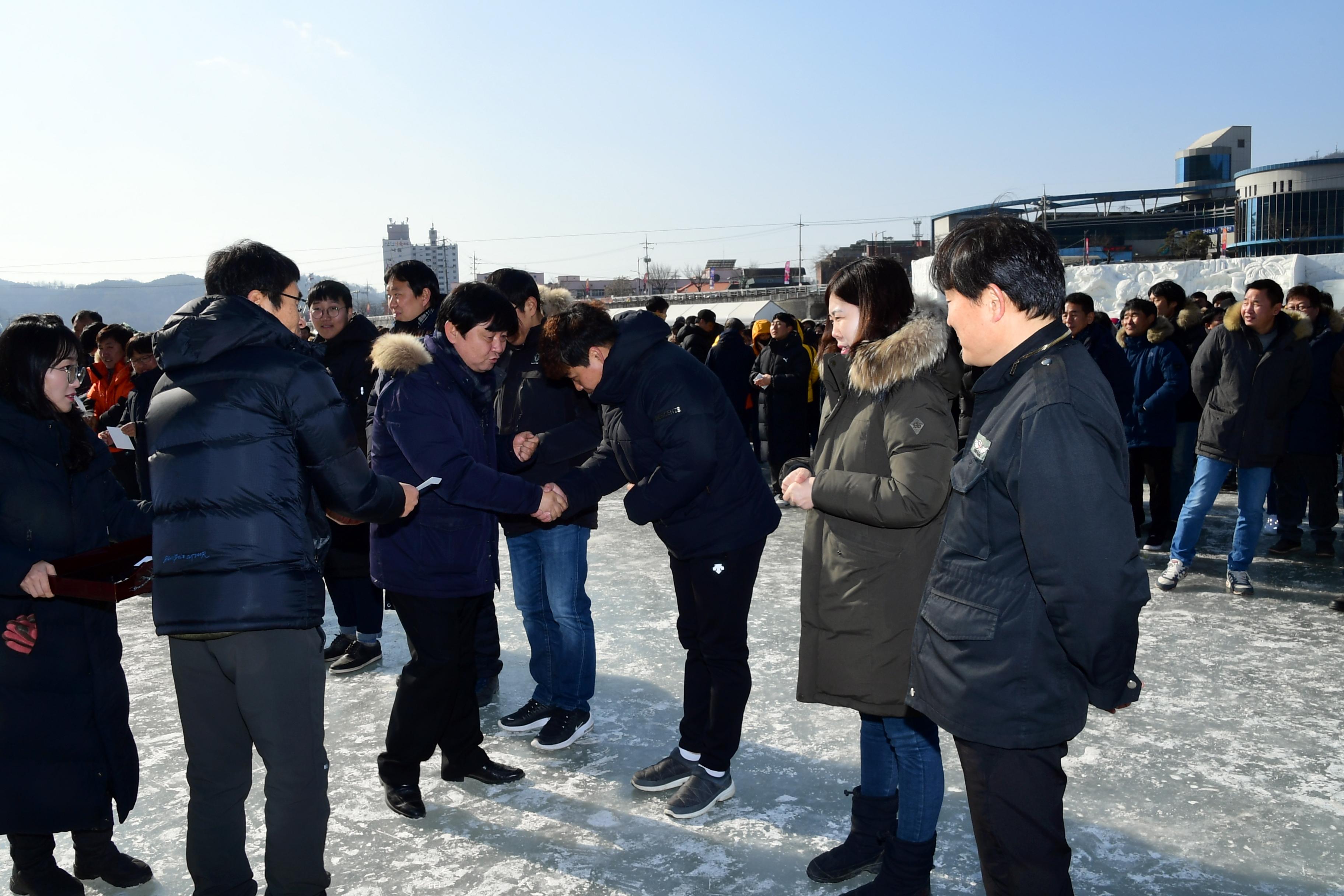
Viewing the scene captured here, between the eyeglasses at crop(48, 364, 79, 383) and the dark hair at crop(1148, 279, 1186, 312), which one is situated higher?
the dark hair at crop(1148, 279, 1186, 312)

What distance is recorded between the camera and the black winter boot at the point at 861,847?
2.53 metres

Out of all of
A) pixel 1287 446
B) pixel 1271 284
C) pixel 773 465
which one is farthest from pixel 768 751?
pixel 773 465

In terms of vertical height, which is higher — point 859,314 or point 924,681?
point 859,314

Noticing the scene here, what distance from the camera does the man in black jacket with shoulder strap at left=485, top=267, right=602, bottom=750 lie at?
11.5ft

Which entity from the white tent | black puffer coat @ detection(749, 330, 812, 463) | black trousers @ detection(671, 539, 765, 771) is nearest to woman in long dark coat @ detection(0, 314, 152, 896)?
black trousers @ detection(671, 539, 765, 771)

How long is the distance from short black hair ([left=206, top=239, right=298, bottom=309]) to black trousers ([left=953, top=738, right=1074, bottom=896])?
74.7 inches

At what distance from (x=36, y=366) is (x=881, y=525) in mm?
2337

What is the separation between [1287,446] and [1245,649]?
7.41 ft

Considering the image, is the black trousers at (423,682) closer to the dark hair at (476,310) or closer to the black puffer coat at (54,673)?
the black puffer coat at (54,673)

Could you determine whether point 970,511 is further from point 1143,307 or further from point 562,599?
point 1143,307

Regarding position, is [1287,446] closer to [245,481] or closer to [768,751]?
[768,751]

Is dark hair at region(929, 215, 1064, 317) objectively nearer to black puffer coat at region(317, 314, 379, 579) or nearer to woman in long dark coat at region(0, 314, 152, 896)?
woman in long dark coat at region(0, 314, 152, 896)

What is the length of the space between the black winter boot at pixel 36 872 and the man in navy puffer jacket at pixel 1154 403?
19.1 feet

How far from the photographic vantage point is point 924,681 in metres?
1.83
